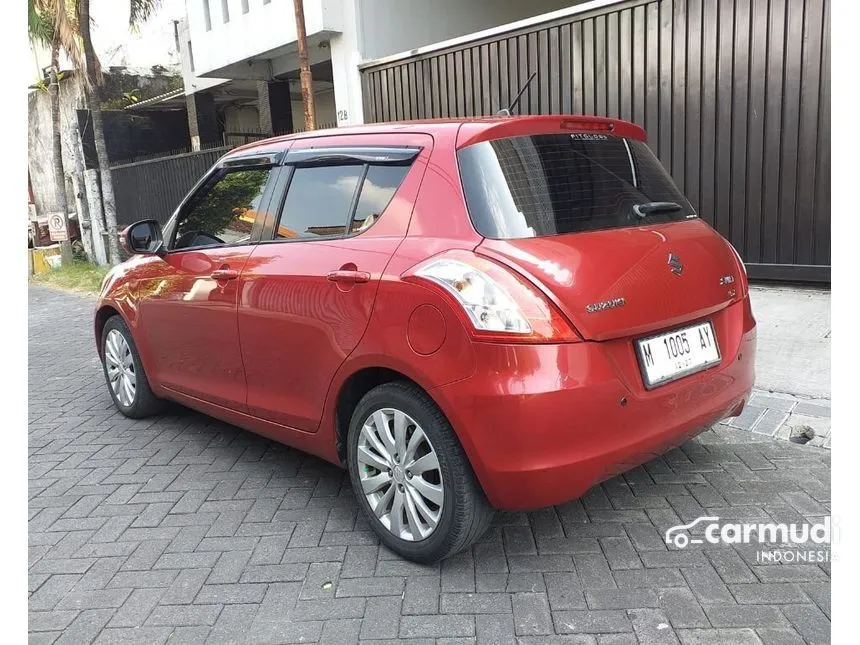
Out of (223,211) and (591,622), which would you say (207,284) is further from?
(591,622)

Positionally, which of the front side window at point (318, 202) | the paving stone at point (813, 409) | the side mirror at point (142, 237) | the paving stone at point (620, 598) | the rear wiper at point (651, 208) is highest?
the front side window at point (318, 202)

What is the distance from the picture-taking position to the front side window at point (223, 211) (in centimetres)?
372

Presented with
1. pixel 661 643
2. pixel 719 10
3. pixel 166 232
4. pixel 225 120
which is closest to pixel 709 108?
pixel 719 10

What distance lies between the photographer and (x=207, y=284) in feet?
12.5

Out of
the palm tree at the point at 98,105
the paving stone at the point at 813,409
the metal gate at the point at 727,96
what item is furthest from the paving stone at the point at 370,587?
the palm tree at the point at 98,105

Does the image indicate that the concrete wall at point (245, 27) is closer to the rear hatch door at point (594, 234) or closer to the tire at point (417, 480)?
the rear hatch door at point (594, 234)

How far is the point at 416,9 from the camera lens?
11414mm

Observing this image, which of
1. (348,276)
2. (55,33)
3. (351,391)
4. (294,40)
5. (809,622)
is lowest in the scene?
(809,622)

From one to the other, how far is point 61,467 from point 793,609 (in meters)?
3.85

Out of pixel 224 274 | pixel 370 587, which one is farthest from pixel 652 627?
pixel 224 274

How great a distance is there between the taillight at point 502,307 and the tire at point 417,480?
1.34 feet

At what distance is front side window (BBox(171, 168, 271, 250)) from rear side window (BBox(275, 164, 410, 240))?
0.94 feet

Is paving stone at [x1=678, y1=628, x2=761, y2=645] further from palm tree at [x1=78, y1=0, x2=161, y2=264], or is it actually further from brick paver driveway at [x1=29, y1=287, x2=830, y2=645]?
palm tree at [x1=78, y1=0, x2=161, y2=264]

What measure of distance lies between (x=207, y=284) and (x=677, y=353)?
2.45 m
